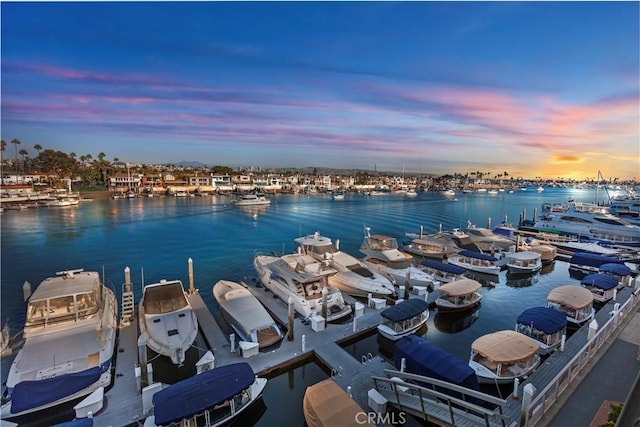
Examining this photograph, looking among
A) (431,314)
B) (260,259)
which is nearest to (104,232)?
(260,259)

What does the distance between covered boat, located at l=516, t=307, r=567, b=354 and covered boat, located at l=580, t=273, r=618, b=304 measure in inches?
337

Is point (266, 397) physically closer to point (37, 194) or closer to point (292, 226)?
point (292, 226)

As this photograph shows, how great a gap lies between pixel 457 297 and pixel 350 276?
731 cm

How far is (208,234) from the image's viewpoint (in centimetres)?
4722

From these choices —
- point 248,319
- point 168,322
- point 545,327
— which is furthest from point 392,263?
point 168,322

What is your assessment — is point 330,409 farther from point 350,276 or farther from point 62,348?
point 350,276

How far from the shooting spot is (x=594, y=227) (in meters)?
40.8

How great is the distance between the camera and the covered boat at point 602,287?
20703 mm

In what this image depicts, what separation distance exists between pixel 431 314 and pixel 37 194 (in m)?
101

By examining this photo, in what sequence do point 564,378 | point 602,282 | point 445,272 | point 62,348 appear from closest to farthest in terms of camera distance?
point 564,378 → point 62,348 → point 602,282 → point 445,272

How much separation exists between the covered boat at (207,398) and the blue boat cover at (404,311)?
7710 millimetres

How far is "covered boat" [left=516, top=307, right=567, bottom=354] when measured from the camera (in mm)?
14562

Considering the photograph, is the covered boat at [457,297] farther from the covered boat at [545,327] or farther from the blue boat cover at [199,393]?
the blue boat cover at [199,393]

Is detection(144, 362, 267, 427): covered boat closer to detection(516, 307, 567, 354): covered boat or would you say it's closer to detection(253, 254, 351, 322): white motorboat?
detection(253, 254, 351, 322): white motorboat
